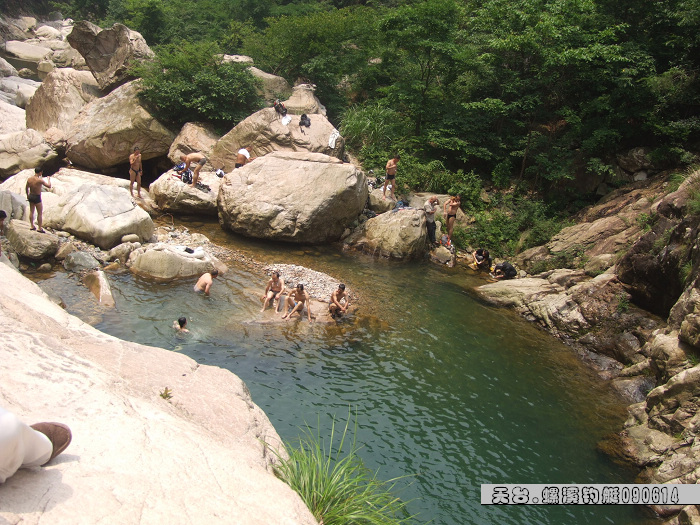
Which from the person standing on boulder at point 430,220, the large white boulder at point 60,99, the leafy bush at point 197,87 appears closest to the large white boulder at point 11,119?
the large white boulder at point 60,99

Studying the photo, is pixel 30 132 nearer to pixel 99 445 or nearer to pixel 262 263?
pixel 262 263

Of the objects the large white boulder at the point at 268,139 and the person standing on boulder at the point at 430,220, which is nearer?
the person standing on boulder at the point at 430,220

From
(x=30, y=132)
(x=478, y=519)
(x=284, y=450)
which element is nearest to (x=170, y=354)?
(x=284, y=450)

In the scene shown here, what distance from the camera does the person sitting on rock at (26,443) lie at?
116 inches

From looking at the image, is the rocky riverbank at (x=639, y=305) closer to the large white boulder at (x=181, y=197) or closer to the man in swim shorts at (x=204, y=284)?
the man in swim shorts at (x=204, y=284)

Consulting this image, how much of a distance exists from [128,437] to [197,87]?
20195mm

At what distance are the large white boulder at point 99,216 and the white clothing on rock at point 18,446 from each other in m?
12.5

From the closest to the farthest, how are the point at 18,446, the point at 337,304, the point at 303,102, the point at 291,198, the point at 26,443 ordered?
the point at 18,446 < the point at 26,443 < the point at 337,304 < the point at 291,198 < the point at 303,102

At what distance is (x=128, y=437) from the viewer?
161 inches

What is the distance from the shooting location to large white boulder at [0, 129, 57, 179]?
1880 cm

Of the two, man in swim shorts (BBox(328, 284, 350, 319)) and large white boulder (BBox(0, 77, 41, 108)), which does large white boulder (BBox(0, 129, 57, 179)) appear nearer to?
large white boulder (BBox(0, 77, 41, 108))

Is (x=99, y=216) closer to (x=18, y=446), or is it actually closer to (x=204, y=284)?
(x=204, y=284)

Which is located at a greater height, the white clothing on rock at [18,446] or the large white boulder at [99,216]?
the white clothing on rock at [18,446]

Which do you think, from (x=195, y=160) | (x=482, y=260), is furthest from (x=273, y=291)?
(x=482, y=260)
